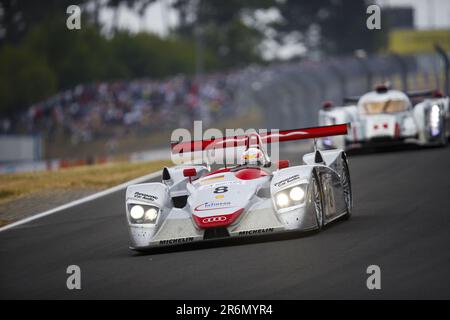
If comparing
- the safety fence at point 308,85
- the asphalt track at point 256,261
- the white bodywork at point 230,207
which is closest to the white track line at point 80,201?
the asphalt track at point 256,261

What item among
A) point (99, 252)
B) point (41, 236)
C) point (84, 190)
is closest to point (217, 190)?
point (99, 252)

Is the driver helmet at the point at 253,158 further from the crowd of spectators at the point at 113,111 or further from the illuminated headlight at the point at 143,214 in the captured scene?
the crowd of spectators at the point at 113,111

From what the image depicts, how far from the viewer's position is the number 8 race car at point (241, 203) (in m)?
10.0

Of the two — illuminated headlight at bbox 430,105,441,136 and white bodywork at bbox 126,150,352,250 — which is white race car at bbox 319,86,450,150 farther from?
white bodywork at bbox 126,150,352,250

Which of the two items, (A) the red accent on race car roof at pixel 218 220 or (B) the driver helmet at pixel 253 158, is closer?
(A) the red accent on race car roof at pixel 218 220

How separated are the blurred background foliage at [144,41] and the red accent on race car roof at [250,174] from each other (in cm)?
3784

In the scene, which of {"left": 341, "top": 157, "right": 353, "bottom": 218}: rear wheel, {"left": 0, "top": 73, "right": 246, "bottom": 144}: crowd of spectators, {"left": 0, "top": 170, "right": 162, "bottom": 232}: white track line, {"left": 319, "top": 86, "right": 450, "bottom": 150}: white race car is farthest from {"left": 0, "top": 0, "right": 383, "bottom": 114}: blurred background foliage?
{"left": 341, "top": 157, "right": 353, "bottom": 218}: rear wheel

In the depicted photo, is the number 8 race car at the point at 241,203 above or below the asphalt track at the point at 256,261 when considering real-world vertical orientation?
above

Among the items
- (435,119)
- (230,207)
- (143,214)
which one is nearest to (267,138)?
(230,207)

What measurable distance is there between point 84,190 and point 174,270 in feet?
27.8

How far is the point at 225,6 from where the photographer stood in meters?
73.8

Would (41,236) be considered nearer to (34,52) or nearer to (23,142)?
(23,142)

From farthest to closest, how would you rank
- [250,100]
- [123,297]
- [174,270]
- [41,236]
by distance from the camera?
[250,100]
[41,236]
[174,270]
[123,297]

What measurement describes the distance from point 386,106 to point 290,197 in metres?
10.9
